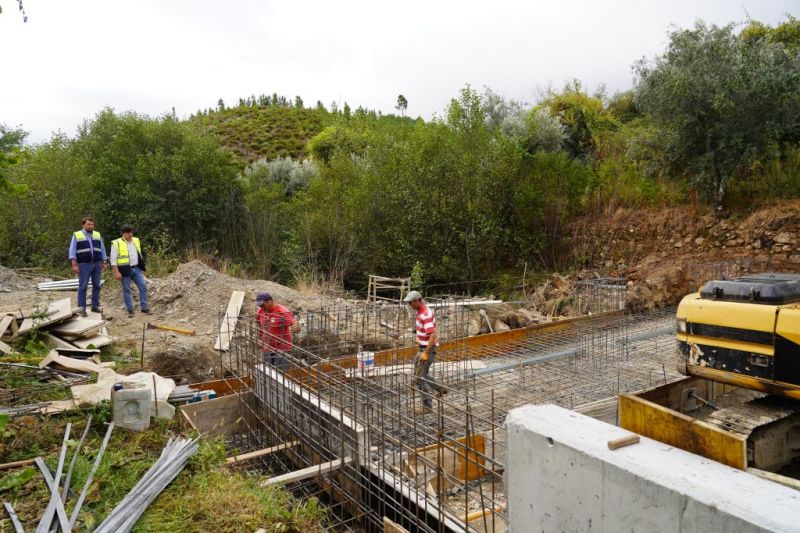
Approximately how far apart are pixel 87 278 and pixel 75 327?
5.04 ft

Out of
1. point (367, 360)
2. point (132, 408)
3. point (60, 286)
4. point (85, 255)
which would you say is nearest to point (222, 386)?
point (132, 408)

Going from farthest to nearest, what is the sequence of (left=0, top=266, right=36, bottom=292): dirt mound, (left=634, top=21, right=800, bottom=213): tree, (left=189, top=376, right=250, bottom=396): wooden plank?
(left=634, top=21, right=800, bottom=213): tree → (left=0, top=266, right=36, bottom=292): dirt mound → (left=189, top=376, right=250, bottom=396): wooden plank

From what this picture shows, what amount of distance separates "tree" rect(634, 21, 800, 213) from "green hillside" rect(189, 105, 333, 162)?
26355mm

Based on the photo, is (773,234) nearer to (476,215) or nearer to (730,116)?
(730,116)

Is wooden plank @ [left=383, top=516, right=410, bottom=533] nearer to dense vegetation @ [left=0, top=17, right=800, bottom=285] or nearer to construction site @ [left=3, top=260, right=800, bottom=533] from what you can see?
construction site @ [left=3, top=260, right=800, bottom=533]

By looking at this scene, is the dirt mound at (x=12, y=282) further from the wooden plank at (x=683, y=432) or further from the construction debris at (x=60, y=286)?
the wooden plank at (x=683, y=432)

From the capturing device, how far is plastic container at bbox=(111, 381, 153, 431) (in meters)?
5.19

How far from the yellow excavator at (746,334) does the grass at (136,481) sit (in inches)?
140

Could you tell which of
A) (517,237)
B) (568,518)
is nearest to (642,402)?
(568,518)

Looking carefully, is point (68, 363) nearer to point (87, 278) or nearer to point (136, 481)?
point (87, 278)

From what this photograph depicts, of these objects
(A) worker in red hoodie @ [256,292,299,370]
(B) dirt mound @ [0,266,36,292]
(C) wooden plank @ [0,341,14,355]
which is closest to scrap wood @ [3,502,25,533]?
(A) worker in red hoodie @ [256,292,299,370]

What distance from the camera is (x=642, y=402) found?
301cm

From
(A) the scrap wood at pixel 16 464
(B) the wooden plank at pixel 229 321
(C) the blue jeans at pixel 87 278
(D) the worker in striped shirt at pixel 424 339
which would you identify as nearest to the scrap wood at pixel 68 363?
(B) the wooden plank at pixel 229 321

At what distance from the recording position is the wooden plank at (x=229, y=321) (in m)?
8.67
